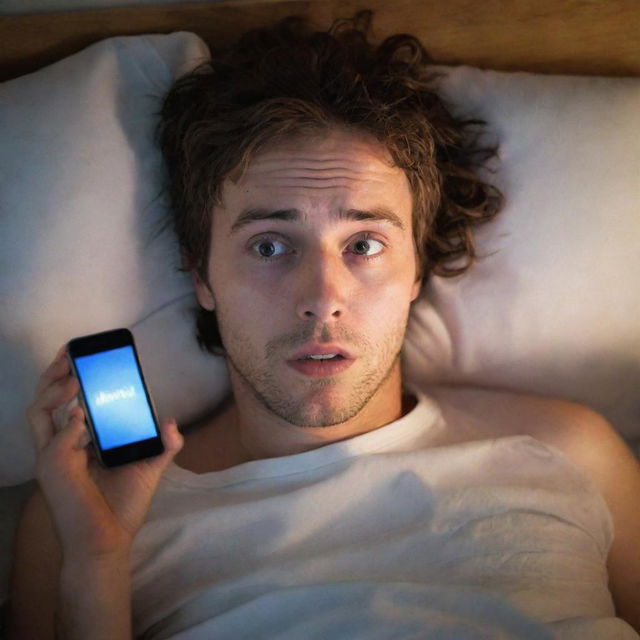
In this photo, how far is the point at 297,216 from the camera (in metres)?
1.23

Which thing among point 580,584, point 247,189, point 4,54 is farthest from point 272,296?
point 4,54

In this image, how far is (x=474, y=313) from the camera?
4.94ft

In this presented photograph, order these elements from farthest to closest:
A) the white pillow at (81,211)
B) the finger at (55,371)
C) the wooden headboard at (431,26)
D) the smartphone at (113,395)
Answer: the wooden headboard at (431,26)
the white pillow at (81,211)
the finger at (55,371)
the smartphone at (113,395)

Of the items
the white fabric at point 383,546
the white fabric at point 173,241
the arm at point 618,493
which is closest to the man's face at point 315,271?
the white fabric at point 383,546

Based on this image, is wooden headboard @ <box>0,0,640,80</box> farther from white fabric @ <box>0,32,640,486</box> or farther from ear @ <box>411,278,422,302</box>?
ear @ <box>411,278,422,302</box>

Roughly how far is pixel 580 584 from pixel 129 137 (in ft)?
3.77

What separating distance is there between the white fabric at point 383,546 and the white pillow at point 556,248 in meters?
0.25

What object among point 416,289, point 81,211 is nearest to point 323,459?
point 416,289

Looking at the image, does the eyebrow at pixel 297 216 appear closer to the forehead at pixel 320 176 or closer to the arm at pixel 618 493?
the forehead at pixel 320 176

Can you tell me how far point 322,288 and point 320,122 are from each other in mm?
307

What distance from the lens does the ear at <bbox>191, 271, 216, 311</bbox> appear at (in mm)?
1405

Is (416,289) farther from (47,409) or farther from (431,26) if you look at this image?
(47,409)

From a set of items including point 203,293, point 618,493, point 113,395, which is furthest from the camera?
point 203,293

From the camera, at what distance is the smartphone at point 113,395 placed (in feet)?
3.61
